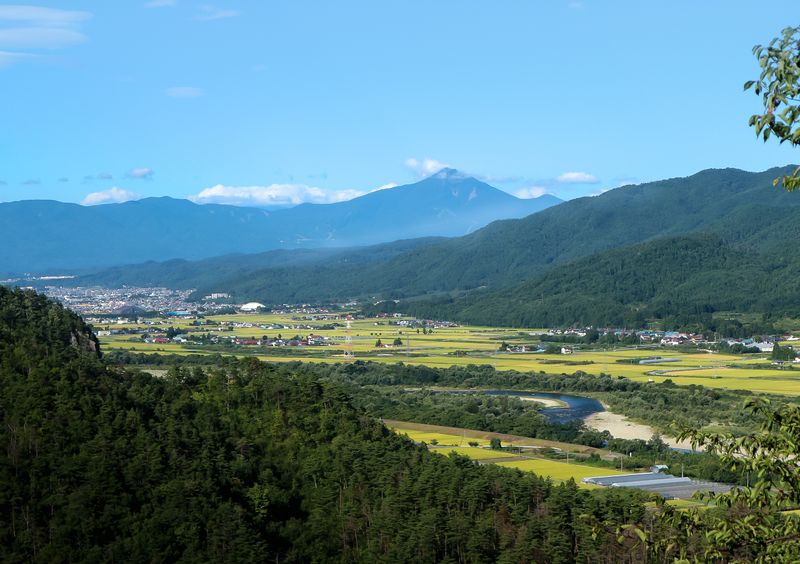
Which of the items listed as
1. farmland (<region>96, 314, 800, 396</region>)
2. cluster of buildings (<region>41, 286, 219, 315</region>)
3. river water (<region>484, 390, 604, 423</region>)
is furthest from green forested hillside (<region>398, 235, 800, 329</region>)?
river water (<region>484, 390, 604, 423</region>)

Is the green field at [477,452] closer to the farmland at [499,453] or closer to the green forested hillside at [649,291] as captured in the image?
the farmland at [499,453]

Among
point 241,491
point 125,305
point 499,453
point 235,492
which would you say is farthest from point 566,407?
point 125,305

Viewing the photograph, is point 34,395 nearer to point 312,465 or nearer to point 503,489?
point 312,465

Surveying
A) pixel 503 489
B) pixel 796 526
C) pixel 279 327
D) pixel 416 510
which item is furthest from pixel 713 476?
pixel 279 327

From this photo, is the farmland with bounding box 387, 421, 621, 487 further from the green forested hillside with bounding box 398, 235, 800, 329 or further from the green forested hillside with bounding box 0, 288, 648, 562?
the green forested hillside with bounding box 398, 235, 800, 329

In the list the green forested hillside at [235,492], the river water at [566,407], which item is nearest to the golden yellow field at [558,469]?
the green forested hillside at [235,492]

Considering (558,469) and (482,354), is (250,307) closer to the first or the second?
(482,354)
